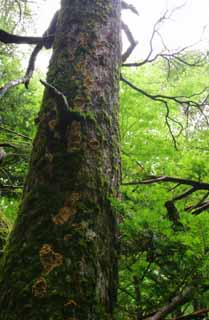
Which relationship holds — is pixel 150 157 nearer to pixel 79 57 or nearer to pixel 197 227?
pixel 79 57

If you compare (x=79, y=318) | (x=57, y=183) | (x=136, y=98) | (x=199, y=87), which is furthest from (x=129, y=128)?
(x=79, y=318)

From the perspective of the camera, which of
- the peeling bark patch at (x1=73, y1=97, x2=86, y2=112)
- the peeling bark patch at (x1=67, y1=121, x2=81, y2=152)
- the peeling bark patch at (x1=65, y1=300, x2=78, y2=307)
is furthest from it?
the peeling bark patch at (x1=73, y1=97, x2=86, y2=112)

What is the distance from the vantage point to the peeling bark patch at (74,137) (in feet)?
5.78

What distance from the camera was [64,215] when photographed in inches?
60.6

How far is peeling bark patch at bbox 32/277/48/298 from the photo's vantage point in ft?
4.29

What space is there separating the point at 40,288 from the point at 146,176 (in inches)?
45.5

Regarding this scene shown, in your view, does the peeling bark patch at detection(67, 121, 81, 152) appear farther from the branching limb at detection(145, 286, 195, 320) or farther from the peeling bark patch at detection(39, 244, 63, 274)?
the branching limb at detection(145, 286, 195, 320)

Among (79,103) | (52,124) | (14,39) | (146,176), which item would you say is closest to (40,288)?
(52,124)

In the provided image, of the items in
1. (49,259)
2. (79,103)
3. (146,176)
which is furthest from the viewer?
(146,176)

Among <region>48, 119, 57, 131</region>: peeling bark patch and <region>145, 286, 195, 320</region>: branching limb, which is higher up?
<region>48, 119, 57, 131</region>: peeling bark patch

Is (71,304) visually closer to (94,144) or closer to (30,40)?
(94,144)

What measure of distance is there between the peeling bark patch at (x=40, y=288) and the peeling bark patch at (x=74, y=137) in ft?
2.18

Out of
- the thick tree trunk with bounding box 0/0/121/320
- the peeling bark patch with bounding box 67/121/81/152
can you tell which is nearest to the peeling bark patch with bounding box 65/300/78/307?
the thick tree trunk with bounding box 0/0/121/320

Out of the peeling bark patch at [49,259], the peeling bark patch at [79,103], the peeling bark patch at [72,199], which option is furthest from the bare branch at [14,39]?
the peeling bark patch at [49,259]
